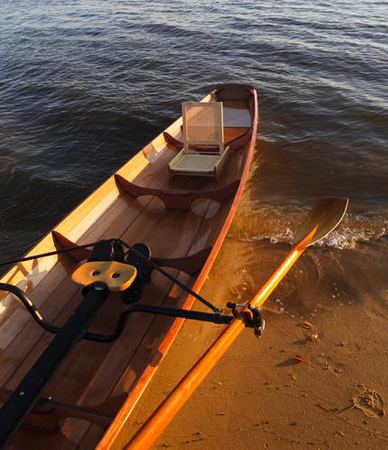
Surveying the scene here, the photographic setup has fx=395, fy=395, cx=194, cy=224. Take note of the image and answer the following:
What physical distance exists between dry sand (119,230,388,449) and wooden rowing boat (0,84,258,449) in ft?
2.67

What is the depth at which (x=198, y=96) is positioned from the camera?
1648 centimetres

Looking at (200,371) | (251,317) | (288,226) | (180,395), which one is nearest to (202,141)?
(288,226)

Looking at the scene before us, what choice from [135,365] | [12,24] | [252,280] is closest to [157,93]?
[252,280]

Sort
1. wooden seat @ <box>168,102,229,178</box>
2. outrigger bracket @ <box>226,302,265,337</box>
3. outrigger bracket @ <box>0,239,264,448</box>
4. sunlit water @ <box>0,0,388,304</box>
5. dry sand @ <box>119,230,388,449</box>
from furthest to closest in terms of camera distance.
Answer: sunlit water @ <box>0,0,388,304</box>
wooden seat @ <box>168,102,229,178</box>
dry sand @ <box>119,230,388,449</box>
outrigger bracket @ <box>226,302,265,337</box>
outrigger bracket @ <box>0,239,264,448</box>

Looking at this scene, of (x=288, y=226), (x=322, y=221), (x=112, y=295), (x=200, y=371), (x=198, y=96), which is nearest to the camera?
(x=200, y=371)

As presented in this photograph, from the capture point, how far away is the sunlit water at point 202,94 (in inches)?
392

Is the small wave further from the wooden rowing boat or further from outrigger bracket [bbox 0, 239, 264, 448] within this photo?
outrigger bracket [bbox 0, 239, 264, 448]

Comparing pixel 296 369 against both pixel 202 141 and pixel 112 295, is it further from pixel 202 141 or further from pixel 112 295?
pixel 202 141

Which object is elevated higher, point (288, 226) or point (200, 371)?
point (200, 371)

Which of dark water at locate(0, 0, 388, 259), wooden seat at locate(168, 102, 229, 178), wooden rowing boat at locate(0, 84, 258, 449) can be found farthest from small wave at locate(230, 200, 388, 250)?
wooden seat at locate(168, 102, 229, 178)

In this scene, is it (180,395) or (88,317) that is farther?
(88,317)

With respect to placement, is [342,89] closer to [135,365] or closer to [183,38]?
[183,38]

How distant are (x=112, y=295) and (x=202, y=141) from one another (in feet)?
15.7

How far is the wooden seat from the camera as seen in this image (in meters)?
8.86
